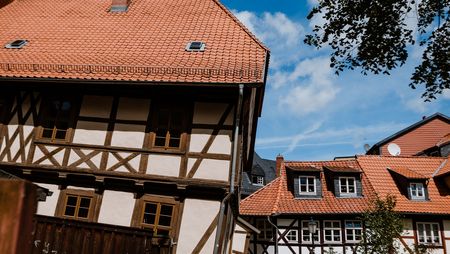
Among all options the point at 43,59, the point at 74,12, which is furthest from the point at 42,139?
the point at 74,12

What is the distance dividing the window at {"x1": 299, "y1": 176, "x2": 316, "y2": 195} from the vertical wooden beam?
20.9 metres

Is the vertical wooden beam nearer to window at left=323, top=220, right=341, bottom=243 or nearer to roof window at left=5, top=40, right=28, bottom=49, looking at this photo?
roof window at left=5, top=40, right=28, bottom=49

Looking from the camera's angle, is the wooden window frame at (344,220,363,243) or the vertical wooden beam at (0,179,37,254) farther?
the wooden window frame at (344,220,363,243)

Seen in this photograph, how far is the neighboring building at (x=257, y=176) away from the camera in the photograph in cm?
3603

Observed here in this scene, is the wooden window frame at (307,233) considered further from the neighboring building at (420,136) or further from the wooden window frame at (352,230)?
the neighboring building at (420,136)

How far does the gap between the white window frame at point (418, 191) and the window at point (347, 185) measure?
3.38 m

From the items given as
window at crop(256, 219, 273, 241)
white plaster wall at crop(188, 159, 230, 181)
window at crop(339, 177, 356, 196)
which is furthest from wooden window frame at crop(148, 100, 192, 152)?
window at crop(339, 177, 356, 196)

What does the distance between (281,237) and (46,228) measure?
1460 cm

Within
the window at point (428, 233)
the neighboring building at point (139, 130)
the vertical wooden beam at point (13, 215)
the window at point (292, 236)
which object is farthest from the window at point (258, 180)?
the vertical wooden beam at point (13, 215)

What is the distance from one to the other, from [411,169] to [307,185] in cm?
731

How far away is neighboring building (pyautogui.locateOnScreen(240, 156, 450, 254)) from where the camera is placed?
19609 mm

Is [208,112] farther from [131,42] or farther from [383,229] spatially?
[383,229]

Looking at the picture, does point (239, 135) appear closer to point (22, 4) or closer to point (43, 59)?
point (43, 59)

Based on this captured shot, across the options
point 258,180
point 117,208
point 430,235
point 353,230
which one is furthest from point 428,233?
point 258,180
